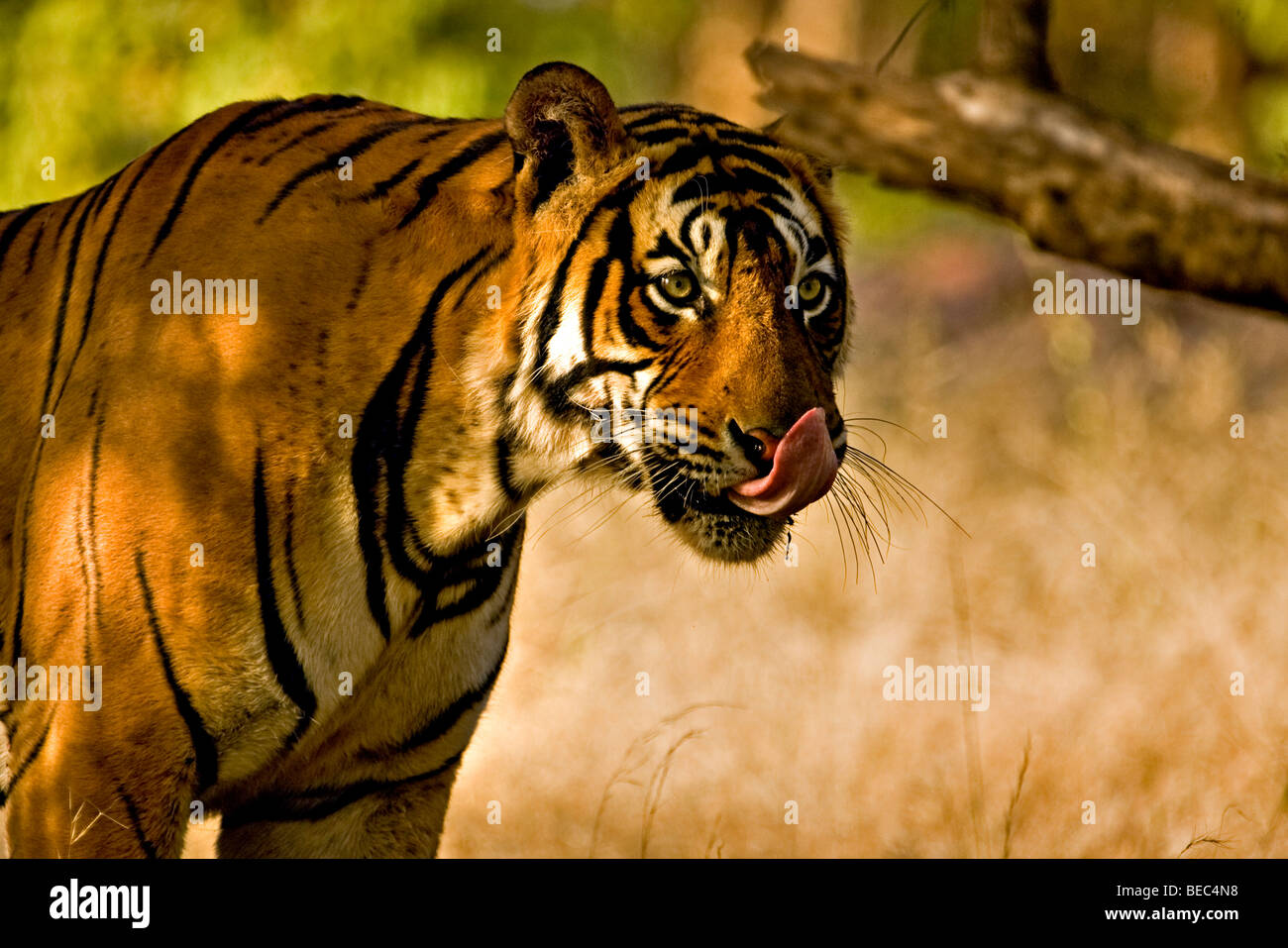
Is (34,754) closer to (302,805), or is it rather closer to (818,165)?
(302,805)

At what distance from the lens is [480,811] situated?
18.0 feet

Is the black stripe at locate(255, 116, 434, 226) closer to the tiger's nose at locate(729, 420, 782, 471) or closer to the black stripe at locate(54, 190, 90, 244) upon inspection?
the black stripe at locate(54, 190, 90, 244)

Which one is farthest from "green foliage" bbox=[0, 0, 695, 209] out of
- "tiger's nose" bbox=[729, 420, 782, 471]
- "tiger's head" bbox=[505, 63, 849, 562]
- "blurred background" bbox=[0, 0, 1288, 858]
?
"tiger's nose" bbox=[729, 420, 782, 471]

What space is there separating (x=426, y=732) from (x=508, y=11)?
7552 mm

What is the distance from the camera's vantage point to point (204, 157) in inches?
122

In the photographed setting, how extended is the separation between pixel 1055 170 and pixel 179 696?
2.82 metres

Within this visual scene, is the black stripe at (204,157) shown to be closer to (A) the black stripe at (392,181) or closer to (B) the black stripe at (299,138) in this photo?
(B) the black stripe at (299,138)

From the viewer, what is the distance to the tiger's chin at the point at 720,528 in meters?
2.80

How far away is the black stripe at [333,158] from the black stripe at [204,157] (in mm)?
233

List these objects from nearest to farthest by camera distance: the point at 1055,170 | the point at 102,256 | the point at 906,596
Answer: the point at 102,256 < the point at 1055,170 < the point at 906,596

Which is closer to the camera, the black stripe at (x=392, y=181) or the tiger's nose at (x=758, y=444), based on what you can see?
the tiger's nose at (x=758, y=444)

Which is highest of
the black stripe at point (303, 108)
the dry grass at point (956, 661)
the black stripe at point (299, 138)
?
the black stripe at point (303, 108)

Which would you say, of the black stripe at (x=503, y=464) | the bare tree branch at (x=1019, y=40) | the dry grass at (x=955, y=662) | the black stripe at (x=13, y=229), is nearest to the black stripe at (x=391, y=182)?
the black stripe at (x=503, y=464)

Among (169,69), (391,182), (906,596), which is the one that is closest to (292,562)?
(391,182)
